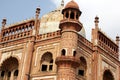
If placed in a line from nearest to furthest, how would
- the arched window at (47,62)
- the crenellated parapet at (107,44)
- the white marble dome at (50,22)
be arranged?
the arched window at (47,62)
the white marble dome at (50,22)
the crenellated parapet at (107,44)

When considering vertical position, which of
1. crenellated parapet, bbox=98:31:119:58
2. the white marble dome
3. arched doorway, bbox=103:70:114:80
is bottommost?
arched doorway, bbox=103:70:114:80

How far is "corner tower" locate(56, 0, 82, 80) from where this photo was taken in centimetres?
1909

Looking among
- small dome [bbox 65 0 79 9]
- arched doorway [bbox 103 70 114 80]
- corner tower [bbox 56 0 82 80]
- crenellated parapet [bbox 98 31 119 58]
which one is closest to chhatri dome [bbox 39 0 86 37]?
crenellated parapet [bbox 98 31 119 58]

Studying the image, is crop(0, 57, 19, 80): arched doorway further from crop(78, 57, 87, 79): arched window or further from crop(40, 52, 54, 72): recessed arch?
crop(78, 57, 87, 79): arched window

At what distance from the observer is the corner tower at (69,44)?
62.6 feet

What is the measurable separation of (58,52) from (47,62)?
4.68 ft

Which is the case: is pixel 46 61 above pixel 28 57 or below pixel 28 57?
below

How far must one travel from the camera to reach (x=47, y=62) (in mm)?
21578

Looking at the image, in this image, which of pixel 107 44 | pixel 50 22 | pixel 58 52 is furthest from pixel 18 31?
pixel 107 44

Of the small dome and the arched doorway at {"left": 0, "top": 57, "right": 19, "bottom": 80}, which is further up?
the small dome

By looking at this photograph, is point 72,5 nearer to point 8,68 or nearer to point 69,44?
point 69,44

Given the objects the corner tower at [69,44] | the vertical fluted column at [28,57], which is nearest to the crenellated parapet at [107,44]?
the corner tower at [69,44]

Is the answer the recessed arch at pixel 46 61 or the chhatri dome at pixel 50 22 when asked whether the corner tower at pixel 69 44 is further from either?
the chhatri dome at pixel 50 22

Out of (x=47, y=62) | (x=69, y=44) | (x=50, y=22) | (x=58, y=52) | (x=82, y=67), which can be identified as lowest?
(x=82, y=67)
